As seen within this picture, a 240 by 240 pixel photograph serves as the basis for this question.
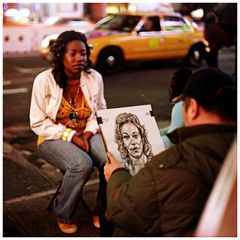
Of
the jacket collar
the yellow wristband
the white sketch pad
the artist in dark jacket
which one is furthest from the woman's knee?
the jacket collar

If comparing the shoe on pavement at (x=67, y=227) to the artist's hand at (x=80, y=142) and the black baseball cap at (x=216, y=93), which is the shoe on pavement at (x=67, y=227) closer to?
the artist's hand at (x=80, y=142)

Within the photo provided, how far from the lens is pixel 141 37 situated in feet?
35.1

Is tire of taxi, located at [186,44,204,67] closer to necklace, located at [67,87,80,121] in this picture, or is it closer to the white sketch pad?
necklace, located at [67,87,80,121]

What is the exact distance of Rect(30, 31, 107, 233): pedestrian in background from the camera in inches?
118

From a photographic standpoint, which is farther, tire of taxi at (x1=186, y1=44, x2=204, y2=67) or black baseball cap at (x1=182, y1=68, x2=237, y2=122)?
tire of taxi at (x1=186, y1=44, x2=204, y2=67)

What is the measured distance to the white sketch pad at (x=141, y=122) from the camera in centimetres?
223

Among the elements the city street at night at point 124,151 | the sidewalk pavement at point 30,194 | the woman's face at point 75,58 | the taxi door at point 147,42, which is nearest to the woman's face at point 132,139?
the city street at night at point 124,151

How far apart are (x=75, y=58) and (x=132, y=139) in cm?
91

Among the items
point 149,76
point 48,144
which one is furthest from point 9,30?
point 48,144

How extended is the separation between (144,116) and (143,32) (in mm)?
8415

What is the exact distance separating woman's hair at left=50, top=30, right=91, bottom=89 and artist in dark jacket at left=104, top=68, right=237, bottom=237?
1309mm

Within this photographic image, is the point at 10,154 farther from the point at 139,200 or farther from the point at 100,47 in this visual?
the point at 100,47

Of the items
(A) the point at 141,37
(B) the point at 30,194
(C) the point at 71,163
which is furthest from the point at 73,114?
(A) the point at 141,37

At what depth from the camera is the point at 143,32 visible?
10500mm
